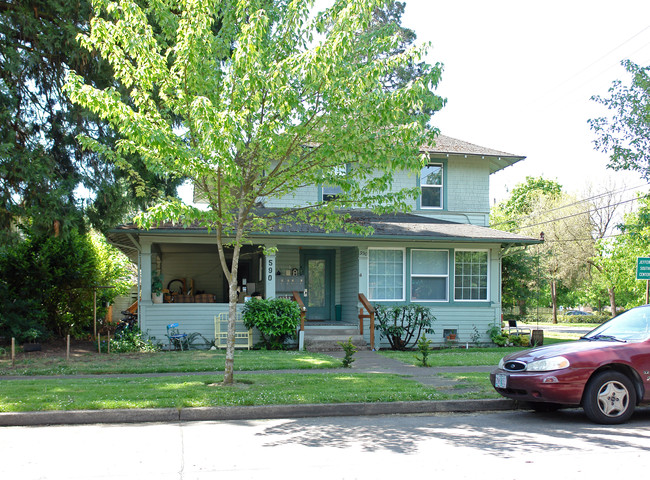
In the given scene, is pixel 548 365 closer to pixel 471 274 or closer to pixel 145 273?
pixel 471 274

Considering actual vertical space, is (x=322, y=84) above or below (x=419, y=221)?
above

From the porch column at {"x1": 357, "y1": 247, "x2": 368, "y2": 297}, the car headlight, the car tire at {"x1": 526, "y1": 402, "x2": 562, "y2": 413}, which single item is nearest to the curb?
the car tire at {"x1": 526, "y1": 402, "x2": 562, "y2": 413}

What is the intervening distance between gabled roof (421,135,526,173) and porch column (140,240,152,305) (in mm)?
8907

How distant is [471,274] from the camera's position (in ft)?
59.0

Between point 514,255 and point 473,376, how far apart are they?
10.1 metres

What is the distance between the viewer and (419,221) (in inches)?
738

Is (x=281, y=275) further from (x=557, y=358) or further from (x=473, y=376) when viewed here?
(x=557, y=358)

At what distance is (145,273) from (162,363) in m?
3.93

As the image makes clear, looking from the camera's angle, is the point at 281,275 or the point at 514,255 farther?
the point at 514,255

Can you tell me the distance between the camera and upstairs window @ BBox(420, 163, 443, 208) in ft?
63.0

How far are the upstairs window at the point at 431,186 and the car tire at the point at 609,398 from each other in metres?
12.4

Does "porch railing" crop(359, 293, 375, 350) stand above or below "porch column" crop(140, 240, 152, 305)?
below

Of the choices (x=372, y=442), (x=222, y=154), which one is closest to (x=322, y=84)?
(x=222, y=154)

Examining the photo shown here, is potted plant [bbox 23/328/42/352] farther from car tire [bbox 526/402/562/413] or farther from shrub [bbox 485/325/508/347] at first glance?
shrub [bbox 485/325/508/347]
